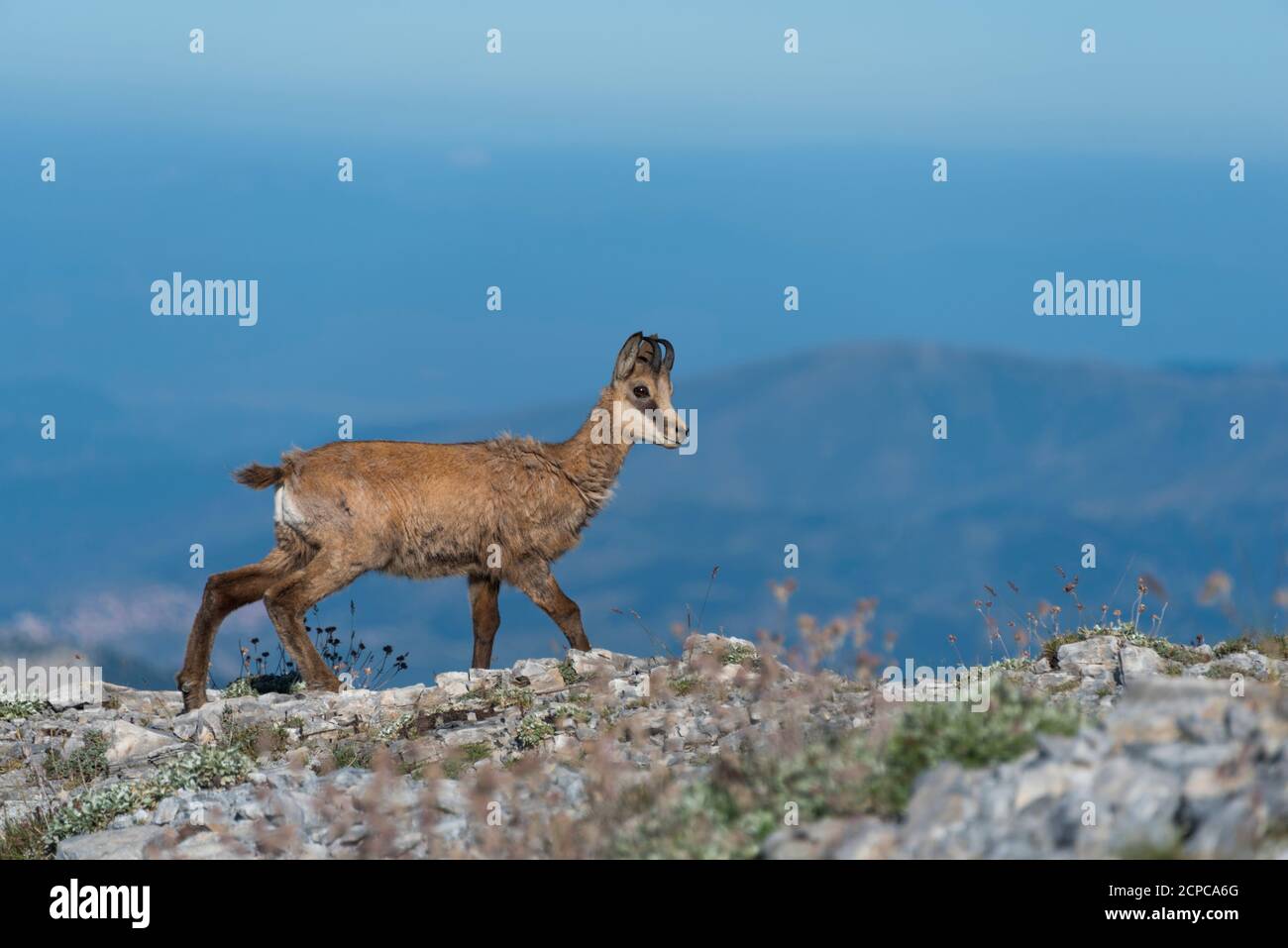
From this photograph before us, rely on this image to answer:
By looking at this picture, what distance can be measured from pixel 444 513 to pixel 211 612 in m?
2.22

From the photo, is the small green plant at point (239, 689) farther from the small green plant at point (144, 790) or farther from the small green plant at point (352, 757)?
the small green plant at point (352, 757)

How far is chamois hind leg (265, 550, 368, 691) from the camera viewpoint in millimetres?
13031

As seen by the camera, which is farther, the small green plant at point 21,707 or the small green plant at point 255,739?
the small green plant at point 21,707

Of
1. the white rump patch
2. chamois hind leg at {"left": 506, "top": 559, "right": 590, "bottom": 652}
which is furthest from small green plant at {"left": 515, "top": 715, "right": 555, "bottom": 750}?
the white rump patch

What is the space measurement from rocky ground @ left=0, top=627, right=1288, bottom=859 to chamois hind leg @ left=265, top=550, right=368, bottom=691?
63cm

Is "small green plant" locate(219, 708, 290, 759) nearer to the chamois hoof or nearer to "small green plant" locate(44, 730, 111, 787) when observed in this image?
"small green plant" locate(44, 730, 111, 787)

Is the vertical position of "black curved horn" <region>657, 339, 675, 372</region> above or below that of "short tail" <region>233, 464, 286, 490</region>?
above

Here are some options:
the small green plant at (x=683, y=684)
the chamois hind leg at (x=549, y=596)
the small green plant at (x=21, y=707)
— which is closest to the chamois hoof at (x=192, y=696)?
the small green plant at (x=21, y=707)

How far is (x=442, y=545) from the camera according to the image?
1374 cm

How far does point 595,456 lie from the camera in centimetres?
1467

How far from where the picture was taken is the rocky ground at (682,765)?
5.40 m

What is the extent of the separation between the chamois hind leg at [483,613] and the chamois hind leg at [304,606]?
4.97ft
